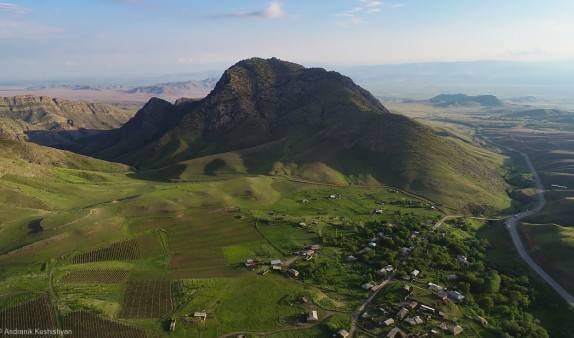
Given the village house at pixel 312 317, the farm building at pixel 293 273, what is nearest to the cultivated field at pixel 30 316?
the village house at pixel 312 317

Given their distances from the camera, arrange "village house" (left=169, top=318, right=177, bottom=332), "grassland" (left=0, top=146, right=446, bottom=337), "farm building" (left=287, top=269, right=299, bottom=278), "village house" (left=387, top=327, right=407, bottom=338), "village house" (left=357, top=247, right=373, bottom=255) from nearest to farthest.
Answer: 1. "village house" (left=387, top=327, right=407, bottom=338)
2. "village house" (left=169, top=318, right=177, bottom=332)
3. "grassland" (left=0, top=146, right=446, bottom=337)
4. "farm building" (left=287, top=269, right=299, bottom=278)
5. "village house" (left=357, top=247, right=373, bottom=255)

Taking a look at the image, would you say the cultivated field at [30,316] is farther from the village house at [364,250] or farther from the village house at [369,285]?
the village house at [364,250]

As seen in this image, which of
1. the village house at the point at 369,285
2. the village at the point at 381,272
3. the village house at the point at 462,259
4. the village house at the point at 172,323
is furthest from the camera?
the village house at the point at 462,259

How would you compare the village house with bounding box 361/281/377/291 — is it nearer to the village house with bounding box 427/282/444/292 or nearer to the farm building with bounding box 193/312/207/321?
the village house with bounding box 427/282/444/292

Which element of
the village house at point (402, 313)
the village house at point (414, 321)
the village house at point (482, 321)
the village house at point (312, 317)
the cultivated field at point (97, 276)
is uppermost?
the cultivated field at point (97, 276)

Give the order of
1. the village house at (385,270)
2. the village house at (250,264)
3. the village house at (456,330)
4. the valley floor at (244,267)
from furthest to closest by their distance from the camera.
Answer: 1. the village house at (250,264)
2. the village house at (385,270)
3. the valley floor at (244,267)
4. the village house at (456,330)

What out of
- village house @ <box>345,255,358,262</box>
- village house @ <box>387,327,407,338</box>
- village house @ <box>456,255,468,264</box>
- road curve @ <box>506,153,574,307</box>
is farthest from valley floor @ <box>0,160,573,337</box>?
road curve @ <box>506,153,574,307</box>

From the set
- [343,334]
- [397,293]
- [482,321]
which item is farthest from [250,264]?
[482,321]

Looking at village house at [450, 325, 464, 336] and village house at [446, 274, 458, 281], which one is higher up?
village house at [450, 325, 464, 336]

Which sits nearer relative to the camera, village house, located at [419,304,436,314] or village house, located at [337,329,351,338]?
village house, located at [337,329,351,338]
